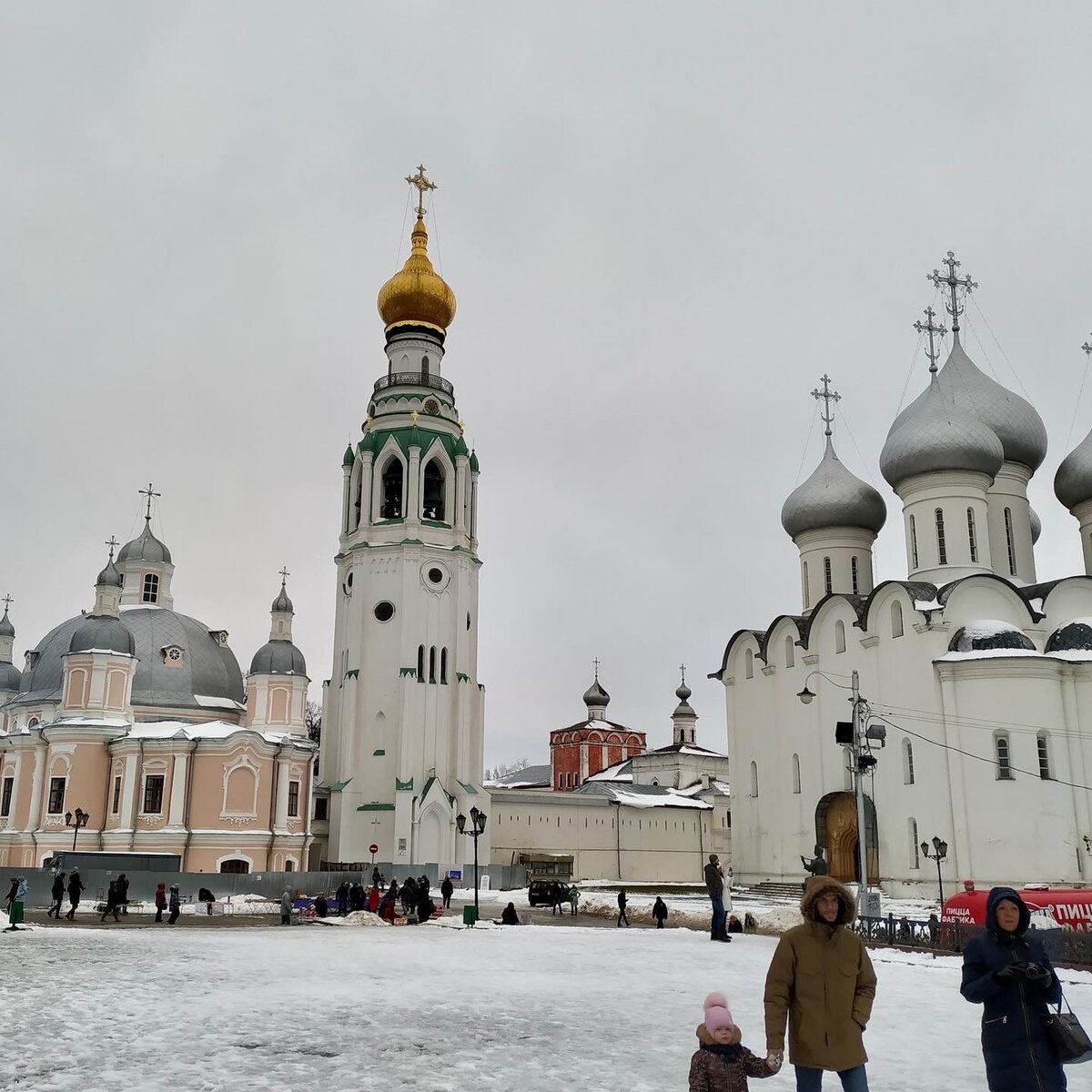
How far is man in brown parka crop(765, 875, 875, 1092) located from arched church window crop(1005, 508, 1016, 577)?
3581cm

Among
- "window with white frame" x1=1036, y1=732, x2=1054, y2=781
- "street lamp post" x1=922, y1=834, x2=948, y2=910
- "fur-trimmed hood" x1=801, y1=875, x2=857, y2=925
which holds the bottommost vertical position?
"fur-trimmed hood" x1=801, y1=875, x2=857, y2=925

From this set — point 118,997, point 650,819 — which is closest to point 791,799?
point 650,819

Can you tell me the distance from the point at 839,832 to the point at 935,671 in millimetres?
6376

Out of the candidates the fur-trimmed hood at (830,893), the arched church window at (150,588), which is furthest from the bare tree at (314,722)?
the fur-trimmed hood at (830,893)

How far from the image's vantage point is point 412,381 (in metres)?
52.9

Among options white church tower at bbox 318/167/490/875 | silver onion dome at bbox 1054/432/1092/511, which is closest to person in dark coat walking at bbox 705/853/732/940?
silver onion dome at bbox 1054/432/1092/511

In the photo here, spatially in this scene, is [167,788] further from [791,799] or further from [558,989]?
[558,989]

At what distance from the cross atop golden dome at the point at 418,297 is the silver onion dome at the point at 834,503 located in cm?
2044

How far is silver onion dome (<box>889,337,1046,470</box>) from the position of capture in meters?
39.4

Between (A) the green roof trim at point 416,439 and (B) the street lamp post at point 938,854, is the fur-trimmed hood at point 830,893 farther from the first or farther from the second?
(A) the green roof trim at point 416,439

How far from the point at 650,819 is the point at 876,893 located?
3592cm

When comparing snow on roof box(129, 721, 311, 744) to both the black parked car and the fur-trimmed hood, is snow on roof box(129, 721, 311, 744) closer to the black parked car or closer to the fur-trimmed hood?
the black parked car

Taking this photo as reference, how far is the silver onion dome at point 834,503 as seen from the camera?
41.5 meters

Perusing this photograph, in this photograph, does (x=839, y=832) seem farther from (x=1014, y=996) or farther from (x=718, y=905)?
(x=1014, y=996)
